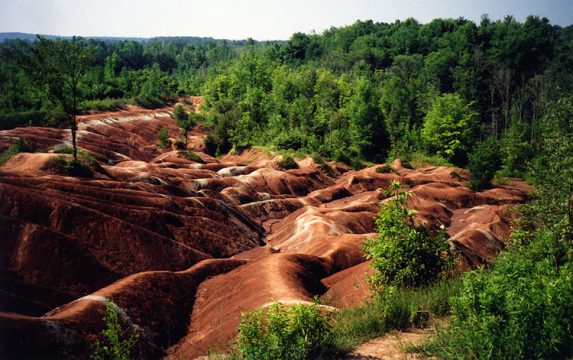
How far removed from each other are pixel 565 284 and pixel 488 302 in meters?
1.70

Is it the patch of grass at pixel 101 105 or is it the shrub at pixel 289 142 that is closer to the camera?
the shrub at pixel 289 142

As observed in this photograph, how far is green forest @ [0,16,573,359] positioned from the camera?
7398 millimetres

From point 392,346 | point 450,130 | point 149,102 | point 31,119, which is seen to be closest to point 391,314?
point 392,346

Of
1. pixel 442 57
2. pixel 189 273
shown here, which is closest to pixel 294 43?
pixel 442 57

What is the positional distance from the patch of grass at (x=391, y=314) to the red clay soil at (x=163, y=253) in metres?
4.90

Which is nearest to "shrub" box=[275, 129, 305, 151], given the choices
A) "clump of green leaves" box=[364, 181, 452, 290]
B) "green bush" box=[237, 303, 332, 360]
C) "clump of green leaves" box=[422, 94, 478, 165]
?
"clump of green leaves" box=[422, 94, 478, 165]

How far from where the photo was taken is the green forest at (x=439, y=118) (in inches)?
291

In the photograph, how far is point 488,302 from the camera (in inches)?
282

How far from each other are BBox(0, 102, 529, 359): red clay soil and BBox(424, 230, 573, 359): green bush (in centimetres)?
771

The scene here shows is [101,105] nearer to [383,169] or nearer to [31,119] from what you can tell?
[31,119]

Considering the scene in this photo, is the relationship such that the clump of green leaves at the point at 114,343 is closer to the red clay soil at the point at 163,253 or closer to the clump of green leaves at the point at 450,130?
the red clay soil at the point at 163,253

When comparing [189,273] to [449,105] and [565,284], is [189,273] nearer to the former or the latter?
[565,284]

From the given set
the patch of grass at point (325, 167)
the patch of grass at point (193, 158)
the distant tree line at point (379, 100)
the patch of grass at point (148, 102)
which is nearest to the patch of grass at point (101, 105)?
the distant tree line at point (379, 100)

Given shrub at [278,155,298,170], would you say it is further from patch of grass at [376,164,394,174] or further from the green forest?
patch of grass at [376,164,394,174]
